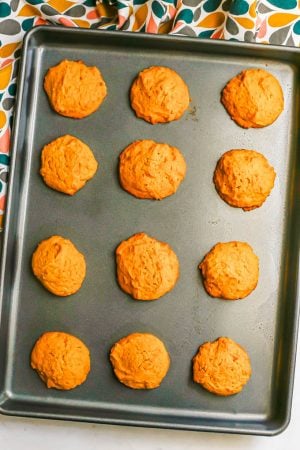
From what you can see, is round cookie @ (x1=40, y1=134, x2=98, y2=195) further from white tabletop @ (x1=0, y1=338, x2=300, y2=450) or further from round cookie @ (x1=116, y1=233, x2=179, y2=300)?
white tabletop @ (x1=0, y1=338, x2=300, y2=450)

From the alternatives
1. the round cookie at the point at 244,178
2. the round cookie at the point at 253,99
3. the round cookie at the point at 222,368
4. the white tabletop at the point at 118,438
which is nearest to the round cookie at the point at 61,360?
the white tabletop at the point at 118,438

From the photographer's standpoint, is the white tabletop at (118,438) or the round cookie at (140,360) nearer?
the round cookie at (140,360)

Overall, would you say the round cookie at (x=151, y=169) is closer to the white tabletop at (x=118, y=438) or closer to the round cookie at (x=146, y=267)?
the round cookie at (x=146, y=267)

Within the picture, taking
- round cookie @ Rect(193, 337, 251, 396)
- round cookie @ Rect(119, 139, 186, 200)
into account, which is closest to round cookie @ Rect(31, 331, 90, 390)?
round cookie @ Rect(193, 337, 251, 396)

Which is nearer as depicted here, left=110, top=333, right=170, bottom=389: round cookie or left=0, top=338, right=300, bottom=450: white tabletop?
left=110, top=333, right=170, bottom=389: round cookie

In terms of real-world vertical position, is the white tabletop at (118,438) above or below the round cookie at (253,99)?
below

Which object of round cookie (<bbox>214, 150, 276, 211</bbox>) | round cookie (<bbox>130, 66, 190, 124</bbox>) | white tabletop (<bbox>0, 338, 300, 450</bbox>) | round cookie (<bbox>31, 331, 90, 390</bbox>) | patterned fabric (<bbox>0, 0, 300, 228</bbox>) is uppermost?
patterned fabric (<bbox>0, 0, 300, 228</bbox>)

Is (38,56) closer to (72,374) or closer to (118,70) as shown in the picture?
(118,70)

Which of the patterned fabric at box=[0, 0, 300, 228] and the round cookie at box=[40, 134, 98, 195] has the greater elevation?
the patterned fabric at box=[0, 0, 300, 228]

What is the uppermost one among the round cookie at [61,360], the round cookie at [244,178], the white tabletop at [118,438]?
the round cookie at [244,178]
